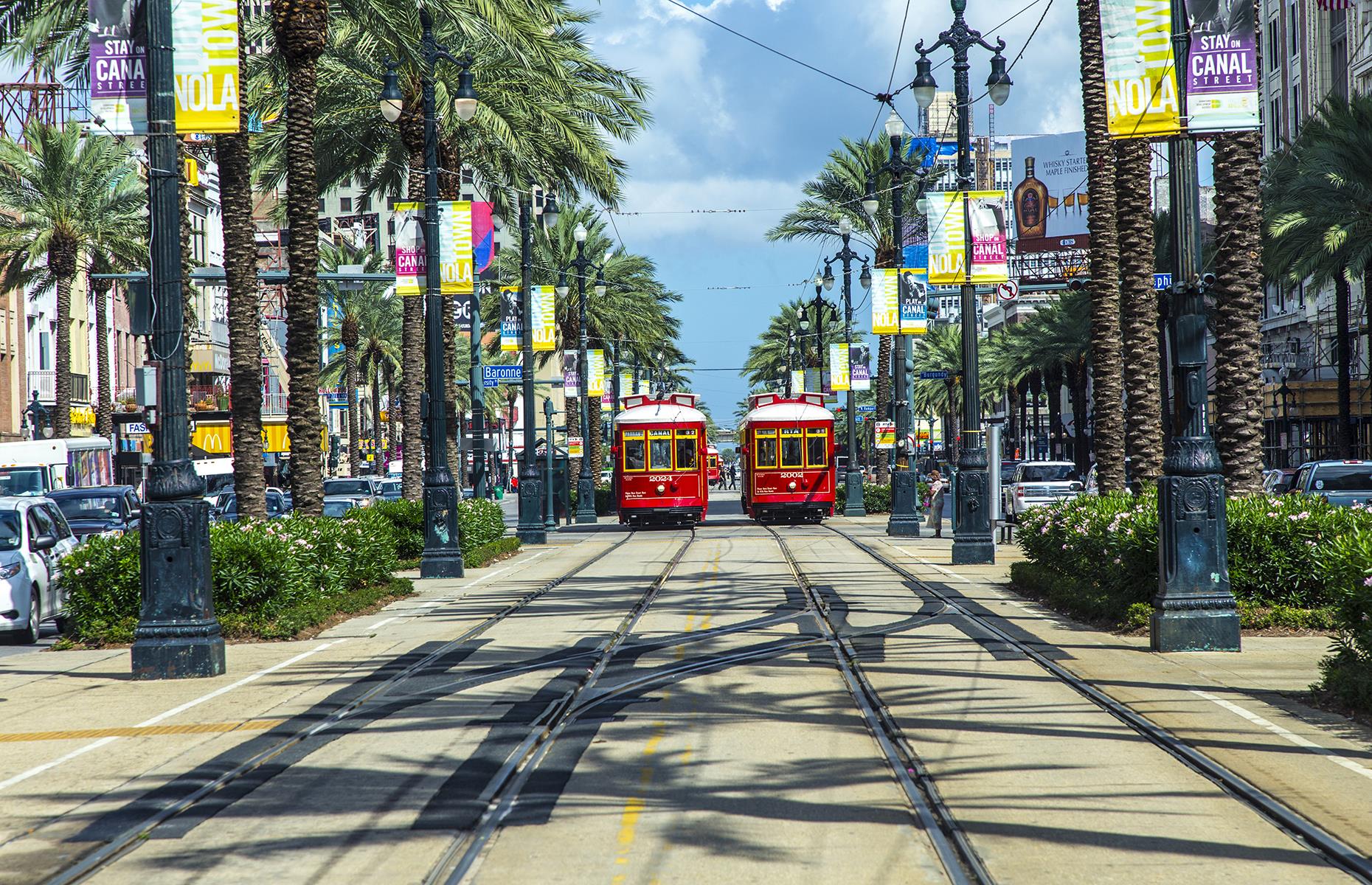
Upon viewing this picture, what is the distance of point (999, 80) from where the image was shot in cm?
2742

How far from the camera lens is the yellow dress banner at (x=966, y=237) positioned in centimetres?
2550

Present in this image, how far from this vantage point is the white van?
40406mm

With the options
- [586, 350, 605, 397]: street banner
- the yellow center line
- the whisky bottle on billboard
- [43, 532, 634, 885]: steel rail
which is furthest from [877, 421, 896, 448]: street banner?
the whisky bottle on billboard

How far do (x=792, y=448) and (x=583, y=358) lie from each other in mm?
10622

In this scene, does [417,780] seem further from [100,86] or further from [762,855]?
[100,86]

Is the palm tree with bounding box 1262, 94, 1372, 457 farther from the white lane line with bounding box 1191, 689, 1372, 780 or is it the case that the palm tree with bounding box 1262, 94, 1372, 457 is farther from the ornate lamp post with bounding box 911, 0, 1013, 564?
the white lane line with bounding box 1191, 689, 1372, 780

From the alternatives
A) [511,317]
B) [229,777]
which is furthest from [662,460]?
[229,777]

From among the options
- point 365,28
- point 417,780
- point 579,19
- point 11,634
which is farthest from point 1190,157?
point 579,19

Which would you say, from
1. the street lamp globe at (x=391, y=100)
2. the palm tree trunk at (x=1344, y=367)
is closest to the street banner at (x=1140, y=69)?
the street lamp globe at (x=391, y=100)

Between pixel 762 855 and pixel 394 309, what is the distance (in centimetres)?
6665

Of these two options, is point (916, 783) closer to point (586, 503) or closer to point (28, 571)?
Result: point (28, 571)

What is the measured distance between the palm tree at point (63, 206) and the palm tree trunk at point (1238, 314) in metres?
36.9

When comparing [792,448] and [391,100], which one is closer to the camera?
[391,100]

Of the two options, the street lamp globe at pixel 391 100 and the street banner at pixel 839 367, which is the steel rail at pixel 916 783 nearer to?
the street lamp globe at pixel 391 100
